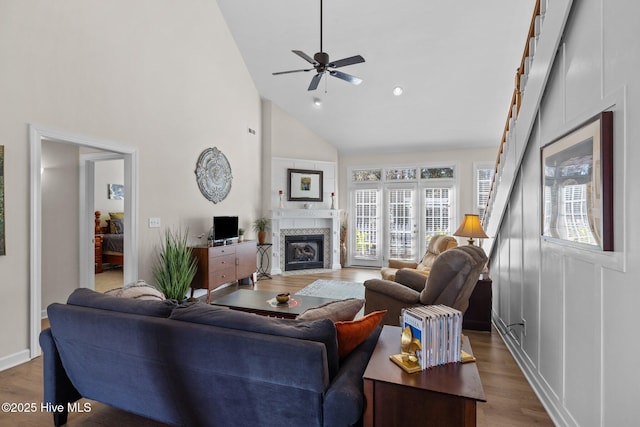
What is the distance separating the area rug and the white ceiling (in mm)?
3160

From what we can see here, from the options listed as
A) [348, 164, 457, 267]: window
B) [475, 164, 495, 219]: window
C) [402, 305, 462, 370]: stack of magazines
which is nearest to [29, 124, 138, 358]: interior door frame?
[402, 305, 462, 370]: stack of magazines

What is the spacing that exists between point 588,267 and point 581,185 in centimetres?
43

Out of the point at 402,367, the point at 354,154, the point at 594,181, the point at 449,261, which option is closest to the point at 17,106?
the point at 402,367

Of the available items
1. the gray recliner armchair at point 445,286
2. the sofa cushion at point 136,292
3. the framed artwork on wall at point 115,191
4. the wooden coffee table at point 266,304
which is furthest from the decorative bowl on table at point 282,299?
the framed artwork on wall at point 115,191

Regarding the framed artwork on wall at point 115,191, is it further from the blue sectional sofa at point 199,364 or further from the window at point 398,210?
the blue sectional sofa at point 199,364

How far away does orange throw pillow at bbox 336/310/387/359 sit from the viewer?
61.3 inches

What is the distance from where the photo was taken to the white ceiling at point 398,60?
4203mm

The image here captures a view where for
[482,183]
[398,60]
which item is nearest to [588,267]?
[398,60]

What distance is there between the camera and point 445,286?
2.67 m

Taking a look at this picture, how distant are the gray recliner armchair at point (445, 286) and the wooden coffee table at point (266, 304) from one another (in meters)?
0.64

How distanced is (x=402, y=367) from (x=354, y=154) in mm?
6494

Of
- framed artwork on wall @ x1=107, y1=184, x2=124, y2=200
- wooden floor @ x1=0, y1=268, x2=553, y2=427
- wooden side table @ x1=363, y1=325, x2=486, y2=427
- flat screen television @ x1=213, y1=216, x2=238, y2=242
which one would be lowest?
wooden floor @ x1=0, y1=268, x2=553, y2=427

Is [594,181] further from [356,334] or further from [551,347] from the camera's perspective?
[356,334]

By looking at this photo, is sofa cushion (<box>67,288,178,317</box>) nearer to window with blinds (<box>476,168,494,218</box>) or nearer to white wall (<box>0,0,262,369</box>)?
white wall (<box>0,0,262,369</box>)
